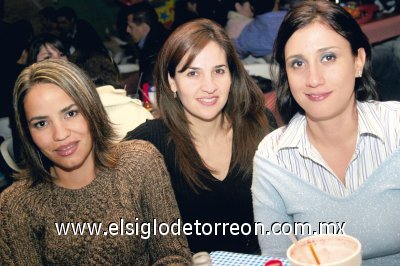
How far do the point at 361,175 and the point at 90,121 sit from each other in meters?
1.10

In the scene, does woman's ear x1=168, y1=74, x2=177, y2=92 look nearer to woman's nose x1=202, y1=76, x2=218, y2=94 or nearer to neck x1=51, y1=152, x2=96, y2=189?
woman's nose x1=202, y1=76, x2=218, y2=94

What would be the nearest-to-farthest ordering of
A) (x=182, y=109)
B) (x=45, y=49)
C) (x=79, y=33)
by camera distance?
(x=182, y=109)
(x=45, y=49)
(x=79, y=33)

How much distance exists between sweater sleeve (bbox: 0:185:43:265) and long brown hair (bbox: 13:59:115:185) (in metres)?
0.14

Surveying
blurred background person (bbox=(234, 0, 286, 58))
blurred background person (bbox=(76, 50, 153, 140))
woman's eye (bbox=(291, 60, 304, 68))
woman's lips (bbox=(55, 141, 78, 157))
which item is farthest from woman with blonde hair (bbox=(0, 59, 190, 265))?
blurred background person (bbox=(234, 0, 286, 58))

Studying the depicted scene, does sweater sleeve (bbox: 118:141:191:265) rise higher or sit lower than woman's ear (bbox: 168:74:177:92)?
lower

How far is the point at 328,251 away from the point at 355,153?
25.0 inches

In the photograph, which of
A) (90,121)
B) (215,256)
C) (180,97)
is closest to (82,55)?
(180,97)

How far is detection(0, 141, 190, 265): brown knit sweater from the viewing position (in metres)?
2.19

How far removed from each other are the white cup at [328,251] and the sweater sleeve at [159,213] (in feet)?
2.88

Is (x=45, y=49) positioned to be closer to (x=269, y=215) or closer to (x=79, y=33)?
(x=79, y=33)

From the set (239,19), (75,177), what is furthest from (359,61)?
(239,19)

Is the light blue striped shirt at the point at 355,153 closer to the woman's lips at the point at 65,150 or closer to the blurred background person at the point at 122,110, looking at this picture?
the woman's lips at the point at 65,150

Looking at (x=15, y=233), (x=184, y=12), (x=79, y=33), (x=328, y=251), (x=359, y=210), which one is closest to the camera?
(x=328, y=251)

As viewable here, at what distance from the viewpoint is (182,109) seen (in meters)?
2.78
